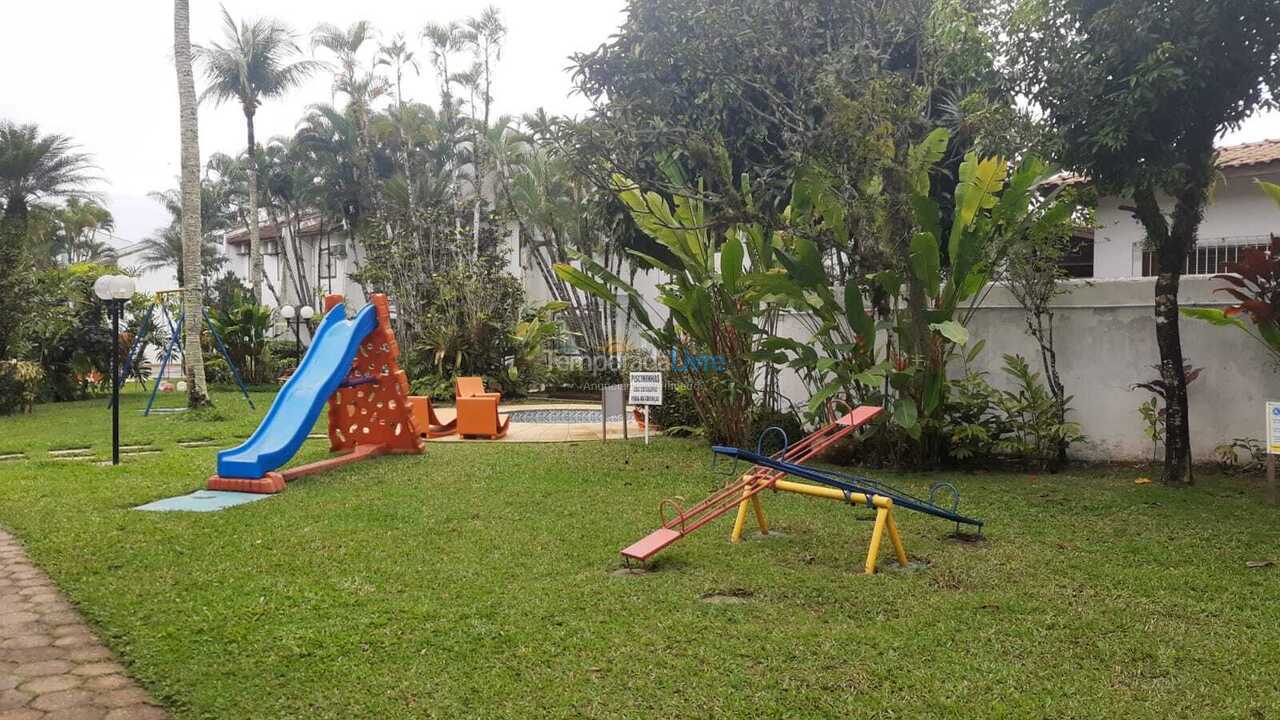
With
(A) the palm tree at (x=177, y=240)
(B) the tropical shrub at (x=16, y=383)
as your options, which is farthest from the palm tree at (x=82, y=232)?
(B) the tropical shrub at (x=16, y=383)

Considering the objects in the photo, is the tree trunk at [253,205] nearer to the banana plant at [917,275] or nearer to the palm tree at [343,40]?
the palm tree at [343,40]

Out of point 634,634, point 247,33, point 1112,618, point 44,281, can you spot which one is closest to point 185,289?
point 44,281

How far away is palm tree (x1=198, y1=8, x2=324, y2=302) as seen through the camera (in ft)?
90.3

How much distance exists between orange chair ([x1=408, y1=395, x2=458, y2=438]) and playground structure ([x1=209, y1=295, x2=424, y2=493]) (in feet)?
Result: 3.75

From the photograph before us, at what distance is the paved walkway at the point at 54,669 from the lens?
3.41 meters

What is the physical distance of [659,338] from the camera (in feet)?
33.0

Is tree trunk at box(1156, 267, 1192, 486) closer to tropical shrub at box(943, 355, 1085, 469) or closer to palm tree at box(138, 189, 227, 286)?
tropical shrub at box(943, 355, 1085, 469)

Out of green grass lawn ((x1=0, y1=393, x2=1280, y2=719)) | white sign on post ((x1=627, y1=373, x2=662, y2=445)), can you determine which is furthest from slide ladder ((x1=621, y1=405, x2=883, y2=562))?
white sign on post ((x1=627, y1=373, x2=662, y2=445))

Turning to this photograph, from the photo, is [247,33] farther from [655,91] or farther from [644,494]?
[644,494]

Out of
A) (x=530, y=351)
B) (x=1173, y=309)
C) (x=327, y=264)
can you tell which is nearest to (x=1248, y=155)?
(x=1173, y=309)

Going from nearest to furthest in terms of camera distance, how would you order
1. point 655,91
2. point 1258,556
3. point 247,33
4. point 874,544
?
point 874,544
point 1258,556
point 655,91
point 247,33

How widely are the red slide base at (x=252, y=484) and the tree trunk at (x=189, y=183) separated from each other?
7535 mm

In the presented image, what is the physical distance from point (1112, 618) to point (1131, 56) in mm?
4710

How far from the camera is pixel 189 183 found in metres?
14.5
